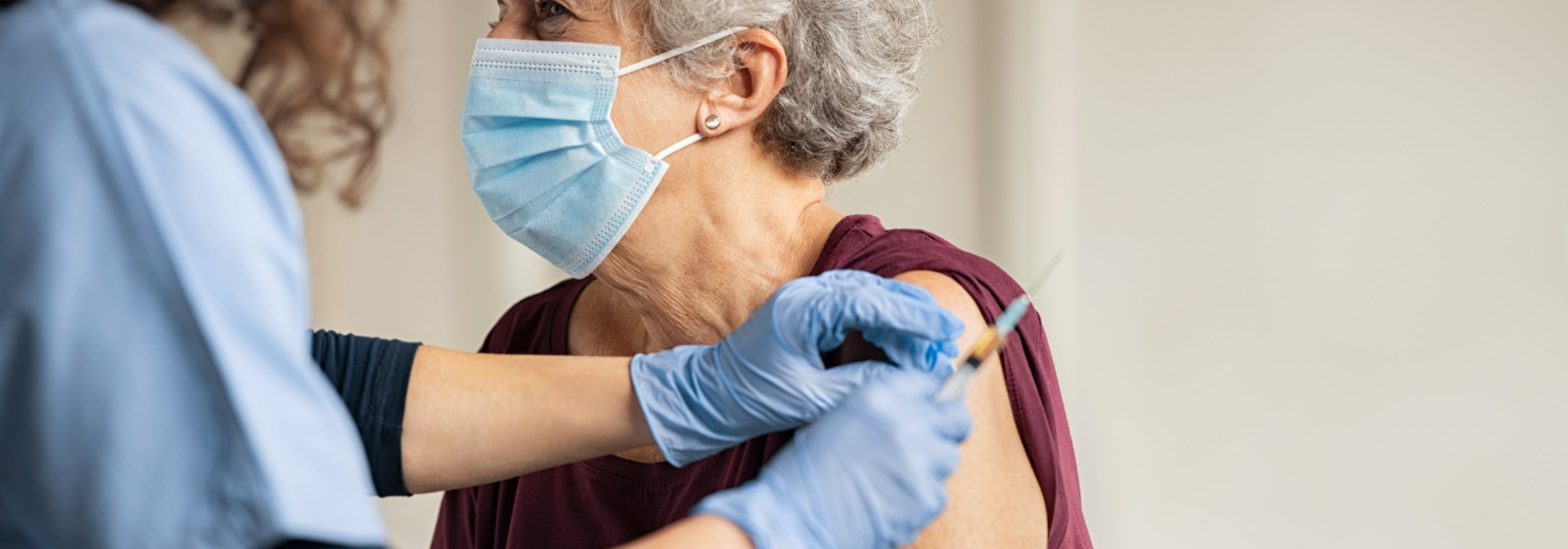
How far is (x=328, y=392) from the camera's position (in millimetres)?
636

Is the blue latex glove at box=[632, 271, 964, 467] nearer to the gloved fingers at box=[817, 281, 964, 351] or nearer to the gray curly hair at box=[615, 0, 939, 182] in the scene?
the gloved fingers at box=[817, 281, 964, 351]

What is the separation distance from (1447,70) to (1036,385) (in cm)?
123

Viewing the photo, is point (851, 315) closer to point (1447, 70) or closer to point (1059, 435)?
point (1059, 435)

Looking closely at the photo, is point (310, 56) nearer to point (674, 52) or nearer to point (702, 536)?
point (702, 536)

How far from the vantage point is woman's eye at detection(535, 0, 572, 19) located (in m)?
1.31

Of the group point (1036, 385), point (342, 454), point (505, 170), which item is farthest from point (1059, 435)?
point (342, 454)

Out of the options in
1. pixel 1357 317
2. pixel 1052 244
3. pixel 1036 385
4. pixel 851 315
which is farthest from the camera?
pixel 1052 244

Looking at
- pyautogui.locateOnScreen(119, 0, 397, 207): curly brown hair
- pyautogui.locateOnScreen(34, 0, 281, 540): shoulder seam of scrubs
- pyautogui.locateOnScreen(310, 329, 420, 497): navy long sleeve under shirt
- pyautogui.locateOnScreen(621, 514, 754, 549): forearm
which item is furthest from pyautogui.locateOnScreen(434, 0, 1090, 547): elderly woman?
pyautogui.locateOnScreen(34, 0, 281, 540): shoulder seam of scrubs

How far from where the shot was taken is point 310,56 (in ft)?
2.15

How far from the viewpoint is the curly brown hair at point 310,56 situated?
2.16 feet

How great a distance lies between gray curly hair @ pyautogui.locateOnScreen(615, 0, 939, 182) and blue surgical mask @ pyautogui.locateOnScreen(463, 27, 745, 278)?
0.03 metres

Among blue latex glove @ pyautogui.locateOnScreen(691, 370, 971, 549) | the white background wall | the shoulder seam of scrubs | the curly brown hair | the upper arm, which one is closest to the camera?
the shoulder seam of scrubs

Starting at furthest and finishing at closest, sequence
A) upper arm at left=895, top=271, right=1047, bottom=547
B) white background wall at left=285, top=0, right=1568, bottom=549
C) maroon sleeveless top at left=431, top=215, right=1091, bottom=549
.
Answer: white background wall at left=285, top=0, right=1568, bottom=549
maroon sleeveless top at left=431, top=215, right=1091, bottom=549
upper arm at left=895, top=271, right=1047, bottom=547

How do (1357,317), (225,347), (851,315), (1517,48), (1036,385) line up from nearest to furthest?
(225,347), (851,315), (1036,385), (1517,48), (1357,317)
